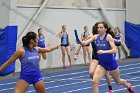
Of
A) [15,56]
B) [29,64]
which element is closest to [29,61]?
[29,64]

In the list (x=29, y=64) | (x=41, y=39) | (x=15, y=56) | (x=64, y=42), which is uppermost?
(x=41, y=39)

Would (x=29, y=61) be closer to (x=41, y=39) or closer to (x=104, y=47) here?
(x=104, y=47)

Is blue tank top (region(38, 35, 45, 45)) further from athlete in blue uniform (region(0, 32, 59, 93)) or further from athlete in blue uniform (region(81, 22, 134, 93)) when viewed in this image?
athlete in blue uniform (region(0, 32, 59, 93))

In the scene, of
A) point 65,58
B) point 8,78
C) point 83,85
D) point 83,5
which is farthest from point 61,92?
point 83,5

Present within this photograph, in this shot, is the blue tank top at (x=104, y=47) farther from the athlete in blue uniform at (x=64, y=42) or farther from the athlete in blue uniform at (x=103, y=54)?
the athlete in blue uniform at (x=64, y=42)

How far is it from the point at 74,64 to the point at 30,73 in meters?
12.7

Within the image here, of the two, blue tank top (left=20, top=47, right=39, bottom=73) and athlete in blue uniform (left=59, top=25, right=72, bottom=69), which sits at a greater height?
athlete in blue uniform (left=59, top=25, right=72, bottom=69)

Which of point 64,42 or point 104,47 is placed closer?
point 104,47

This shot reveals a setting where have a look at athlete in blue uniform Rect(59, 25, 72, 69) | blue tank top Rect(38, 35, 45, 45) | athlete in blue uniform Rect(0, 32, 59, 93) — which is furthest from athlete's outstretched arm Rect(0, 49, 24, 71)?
athlete in blue uniform Rect(59, 25, 72, 69)

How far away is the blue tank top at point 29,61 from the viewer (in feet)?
22.6

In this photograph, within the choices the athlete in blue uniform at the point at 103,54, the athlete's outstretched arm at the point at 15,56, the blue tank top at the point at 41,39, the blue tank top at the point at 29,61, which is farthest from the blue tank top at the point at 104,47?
the blue tank top at the point at 41,39

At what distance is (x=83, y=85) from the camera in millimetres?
12062

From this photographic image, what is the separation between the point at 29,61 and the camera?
689cm

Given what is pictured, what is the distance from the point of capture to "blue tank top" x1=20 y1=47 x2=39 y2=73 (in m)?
6.88
